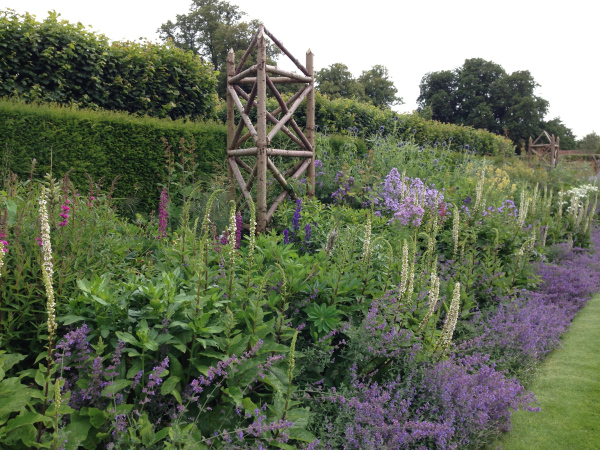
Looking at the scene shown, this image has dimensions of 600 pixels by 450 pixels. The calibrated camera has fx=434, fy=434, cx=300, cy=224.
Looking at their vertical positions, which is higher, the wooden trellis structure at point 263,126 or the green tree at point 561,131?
the green tree at point 561,131

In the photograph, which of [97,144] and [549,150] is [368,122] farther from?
[549,150]

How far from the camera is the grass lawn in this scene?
2.95 meters

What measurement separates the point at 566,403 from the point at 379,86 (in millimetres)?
41892

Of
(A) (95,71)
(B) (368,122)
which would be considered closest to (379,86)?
(B) (368,122)

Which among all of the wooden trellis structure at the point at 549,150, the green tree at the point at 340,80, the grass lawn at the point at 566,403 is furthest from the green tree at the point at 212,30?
the grass lawn at the point at 566,403

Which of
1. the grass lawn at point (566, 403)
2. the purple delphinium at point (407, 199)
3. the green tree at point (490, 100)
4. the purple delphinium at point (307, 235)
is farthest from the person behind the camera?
the green tree at point (490, 100)

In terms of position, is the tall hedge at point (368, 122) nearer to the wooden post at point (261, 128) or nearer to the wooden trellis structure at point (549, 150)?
the wooden trellis structure at point (549, 150)

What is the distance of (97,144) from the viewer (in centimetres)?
685

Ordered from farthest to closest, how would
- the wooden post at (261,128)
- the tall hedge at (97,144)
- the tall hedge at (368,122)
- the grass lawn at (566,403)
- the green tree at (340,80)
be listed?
the green tree at (340,80) < the tall hedge at (368,122) < the tall hedge at (97,144) < the wooden post at (261,128) < the grass lawn at (566,403)

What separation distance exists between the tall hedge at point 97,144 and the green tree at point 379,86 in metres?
36.7

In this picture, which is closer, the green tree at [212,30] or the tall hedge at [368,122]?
the tall hedge at [368,122]

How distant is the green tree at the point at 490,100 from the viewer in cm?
4188

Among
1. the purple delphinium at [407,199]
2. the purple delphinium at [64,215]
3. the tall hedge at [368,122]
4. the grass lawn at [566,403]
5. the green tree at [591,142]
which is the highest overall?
the green tree at [591,142]

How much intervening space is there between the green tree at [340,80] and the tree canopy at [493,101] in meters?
9.32
